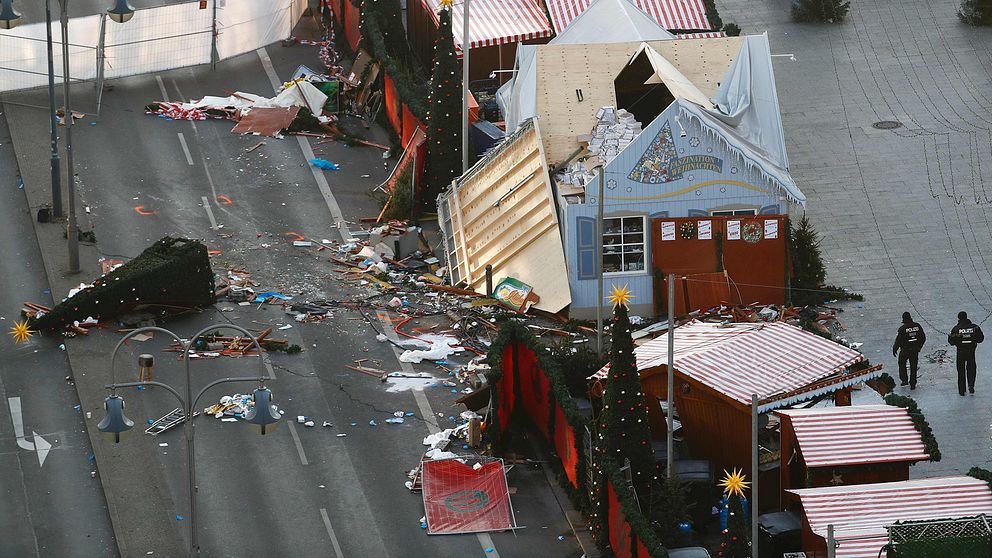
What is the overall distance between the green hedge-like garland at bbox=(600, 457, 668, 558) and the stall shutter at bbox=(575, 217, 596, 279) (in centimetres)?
918

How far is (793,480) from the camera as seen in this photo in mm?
32969

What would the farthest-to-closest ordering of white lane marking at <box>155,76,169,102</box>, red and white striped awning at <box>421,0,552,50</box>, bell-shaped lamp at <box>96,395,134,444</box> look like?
1. white lane marking at <box>155,76,169,102</box>
2. red and white striped awning at <box>421,0,552,50</box>
3. bell-shaped lamp at <box>96,395,134,444</box>

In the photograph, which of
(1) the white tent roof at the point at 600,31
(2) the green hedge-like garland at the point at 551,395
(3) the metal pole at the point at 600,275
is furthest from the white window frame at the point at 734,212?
(1) the white tent roof at the point at 600,31

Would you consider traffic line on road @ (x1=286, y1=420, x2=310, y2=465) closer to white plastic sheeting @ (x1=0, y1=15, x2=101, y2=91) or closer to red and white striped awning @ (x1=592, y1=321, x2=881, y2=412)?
red and white striped awning @ (x1=592, y1=321, x2=881, y2=412)

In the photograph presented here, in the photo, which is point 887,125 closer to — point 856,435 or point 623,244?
point 623,244

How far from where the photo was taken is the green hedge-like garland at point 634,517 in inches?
1165

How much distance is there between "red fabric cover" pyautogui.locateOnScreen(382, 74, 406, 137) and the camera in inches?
1945

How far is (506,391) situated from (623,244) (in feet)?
18.7

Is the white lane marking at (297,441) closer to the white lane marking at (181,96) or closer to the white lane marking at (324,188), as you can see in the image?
the white lane marking at (324,188)

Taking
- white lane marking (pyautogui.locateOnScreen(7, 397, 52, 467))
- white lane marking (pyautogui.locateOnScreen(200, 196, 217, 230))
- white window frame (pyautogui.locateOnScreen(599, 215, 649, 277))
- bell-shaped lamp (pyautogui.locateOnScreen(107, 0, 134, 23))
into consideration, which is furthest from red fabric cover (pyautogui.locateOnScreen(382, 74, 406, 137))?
white lane marking (pyautogui.locateOnScreen(7, 397, 52, 467))

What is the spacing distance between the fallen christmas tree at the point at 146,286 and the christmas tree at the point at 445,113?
6767 mm

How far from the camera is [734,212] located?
1612 inches

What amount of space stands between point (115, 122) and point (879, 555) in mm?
28026

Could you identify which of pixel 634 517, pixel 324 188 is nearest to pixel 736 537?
pixel 634 517
